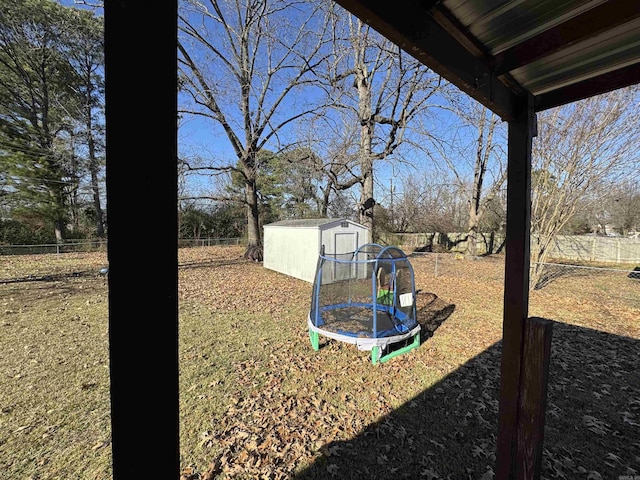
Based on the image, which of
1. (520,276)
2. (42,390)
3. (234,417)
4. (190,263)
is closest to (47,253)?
(190,263)

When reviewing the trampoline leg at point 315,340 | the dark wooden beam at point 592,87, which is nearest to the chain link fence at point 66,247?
the trampoline leg at point 315,340

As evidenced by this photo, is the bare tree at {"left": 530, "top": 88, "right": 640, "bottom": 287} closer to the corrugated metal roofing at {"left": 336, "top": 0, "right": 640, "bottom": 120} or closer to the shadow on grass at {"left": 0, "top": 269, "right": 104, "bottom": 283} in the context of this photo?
the corrugated metal roofing at {"left": 336, "top": 0, "right": 640, "bottom": 120}

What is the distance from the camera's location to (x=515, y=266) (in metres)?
1.94

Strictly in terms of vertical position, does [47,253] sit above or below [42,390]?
above

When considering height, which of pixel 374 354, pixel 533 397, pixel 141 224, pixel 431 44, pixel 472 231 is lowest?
pixel 374 354

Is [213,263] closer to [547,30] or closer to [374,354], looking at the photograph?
[374,354]

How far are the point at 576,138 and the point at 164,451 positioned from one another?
10.9 m

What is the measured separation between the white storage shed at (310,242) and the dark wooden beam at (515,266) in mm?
7410

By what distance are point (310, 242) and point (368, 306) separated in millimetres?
4542

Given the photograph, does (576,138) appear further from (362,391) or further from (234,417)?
(234,417)

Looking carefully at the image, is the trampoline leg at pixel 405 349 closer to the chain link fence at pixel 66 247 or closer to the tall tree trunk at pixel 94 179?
A: the tall tree trunk at pixel 94 179

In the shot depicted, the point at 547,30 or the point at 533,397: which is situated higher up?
the point at 547,30

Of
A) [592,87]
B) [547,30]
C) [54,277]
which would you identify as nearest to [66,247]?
[54,277]

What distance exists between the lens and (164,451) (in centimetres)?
67
